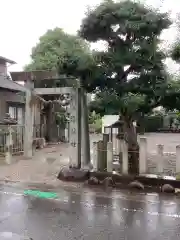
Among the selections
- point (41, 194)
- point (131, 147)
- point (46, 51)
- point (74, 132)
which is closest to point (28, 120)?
point (74, 132)

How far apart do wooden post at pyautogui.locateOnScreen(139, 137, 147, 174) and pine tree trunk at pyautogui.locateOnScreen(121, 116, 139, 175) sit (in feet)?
1.86

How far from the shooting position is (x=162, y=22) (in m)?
9.38

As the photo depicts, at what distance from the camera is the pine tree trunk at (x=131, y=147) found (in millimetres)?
10391

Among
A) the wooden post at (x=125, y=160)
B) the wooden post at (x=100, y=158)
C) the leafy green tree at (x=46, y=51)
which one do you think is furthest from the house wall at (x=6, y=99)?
the wooden post at (x=125, y=160)

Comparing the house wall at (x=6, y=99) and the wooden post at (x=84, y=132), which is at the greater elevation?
the house wall at (x=6, y=99)

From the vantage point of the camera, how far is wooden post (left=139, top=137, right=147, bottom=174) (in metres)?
9.59

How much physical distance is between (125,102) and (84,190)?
2855mm

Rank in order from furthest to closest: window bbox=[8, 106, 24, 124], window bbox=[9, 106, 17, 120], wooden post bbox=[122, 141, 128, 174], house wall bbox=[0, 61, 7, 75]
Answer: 1. house wall bbox=[0, 61, 7, 75]
2. window bbox=[8, 106, 24, 124]
3. window bbox=[9, 106, 17, 120]
4. wooden post bbox=[122, 141, 128, 174]

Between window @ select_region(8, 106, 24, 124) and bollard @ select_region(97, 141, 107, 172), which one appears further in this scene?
window @ select_region(8, 106, 24, 124)

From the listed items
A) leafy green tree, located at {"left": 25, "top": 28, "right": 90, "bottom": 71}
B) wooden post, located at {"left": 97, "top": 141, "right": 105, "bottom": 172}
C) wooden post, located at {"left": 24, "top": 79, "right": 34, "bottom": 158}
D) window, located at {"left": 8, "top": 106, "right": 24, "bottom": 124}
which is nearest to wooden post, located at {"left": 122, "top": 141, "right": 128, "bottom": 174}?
wooden post, located at {"left": 97, "top": 141, "right": 105, "bottom": 172}

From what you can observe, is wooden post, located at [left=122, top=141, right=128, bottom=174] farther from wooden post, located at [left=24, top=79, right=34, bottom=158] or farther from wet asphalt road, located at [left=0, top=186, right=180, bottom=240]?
wooden post, located at [left=24, top=79, right=34, bottom=158]

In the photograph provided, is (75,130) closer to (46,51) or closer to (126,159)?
(126,159)

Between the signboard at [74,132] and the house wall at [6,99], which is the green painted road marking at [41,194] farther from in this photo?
the house wall at [6,99]

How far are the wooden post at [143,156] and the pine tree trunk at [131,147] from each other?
57cm
